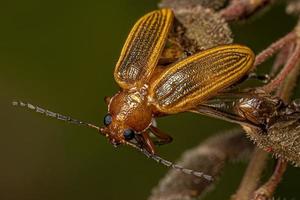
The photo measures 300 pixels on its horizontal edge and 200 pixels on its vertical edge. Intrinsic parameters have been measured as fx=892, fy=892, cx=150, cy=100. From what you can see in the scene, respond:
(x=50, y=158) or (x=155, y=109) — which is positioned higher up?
(x=155, y=109)

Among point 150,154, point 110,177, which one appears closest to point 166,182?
point 150,154

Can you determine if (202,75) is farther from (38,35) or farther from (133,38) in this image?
(38,35)

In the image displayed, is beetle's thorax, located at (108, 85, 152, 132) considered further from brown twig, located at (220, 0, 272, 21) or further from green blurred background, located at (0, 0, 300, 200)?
green blurred background, located at (0, 0, 300, 200)

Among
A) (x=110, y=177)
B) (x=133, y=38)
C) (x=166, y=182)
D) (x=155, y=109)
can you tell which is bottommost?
(x=110, y=177)

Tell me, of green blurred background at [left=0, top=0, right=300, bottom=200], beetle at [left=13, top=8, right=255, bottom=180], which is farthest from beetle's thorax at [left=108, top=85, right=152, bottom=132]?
green blurred background at [left=0, top=0, right=300, bottom=200]

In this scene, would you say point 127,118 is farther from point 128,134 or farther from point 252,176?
point 252,176

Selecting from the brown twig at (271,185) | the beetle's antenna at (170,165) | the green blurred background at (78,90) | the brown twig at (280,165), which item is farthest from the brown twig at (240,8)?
the green blurred background at (78,90)
